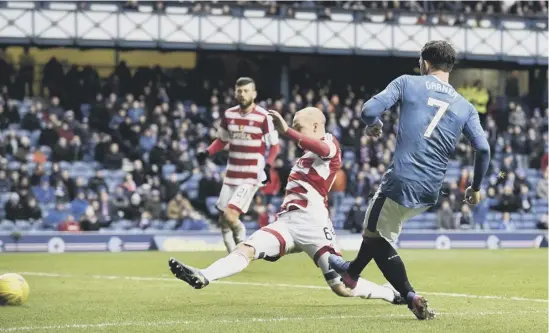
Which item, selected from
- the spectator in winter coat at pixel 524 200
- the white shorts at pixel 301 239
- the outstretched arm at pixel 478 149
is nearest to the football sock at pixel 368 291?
the white shorts at pixel 301 239

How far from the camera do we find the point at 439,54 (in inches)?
383

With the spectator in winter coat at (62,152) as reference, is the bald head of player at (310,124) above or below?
above

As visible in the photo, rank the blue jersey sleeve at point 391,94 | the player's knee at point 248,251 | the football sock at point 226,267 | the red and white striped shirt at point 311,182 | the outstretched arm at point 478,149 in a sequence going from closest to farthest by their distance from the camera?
the blue jersey sleeve at point 391,94, the outstretched arm at point 478,149, the football sock at point 226,267, the player's knee at point 248,251, the red and white striped shirt at point 311,182

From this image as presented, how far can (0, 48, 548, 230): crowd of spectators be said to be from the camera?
28.4 m

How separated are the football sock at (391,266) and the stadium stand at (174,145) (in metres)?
17.9

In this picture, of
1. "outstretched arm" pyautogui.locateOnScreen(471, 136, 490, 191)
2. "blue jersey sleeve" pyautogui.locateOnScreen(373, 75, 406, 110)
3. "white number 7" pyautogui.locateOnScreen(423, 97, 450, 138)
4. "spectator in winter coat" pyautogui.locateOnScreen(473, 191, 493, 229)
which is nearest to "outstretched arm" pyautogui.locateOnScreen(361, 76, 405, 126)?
"blue jersey sleeve" pyautogui.locateOnScreen(373, 75, 406, 110)

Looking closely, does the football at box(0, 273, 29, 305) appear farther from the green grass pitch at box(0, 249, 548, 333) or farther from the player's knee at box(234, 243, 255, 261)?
the player's knee at box(234, 243, 255, 261)

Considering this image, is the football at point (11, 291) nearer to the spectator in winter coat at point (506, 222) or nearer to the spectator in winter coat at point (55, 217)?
the spectator in winter coat at point (55, 217)

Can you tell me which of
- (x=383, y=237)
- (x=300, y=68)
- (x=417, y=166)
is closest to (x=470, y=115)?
(x=417, y=166)

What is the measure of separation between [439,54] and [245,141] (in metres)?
6.96

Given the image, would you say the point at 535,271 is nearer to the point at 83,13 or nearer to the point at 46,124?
the point at 46,124

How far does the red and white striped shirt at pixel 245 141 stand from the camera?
16.3m

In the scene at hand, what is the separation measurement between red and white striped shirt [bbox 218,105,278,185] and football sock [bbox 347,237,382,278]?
610cm

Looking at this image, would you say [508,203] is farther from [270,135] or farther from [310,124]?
[310,124]
